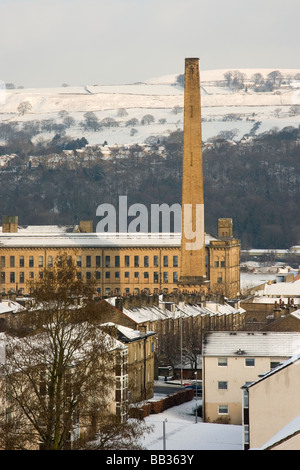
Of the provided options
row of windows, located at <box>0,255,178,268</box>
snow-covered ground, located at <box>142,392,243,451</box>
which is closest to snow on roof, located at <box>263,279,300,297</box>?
row of windows, located at <box>0,255,178,268</box>

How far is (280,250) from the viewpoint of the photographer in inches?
7141

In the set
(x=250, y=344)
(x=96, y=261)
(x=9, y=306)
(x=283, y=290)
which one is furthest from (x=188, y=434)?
(x=96, y=261)

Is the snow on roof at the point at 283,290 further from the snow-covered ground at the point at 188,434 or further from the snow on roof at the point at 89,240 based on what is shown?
the snow-covered ground at the point at 188,434

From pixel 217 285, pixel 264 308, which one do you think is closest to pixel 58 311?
pixel 264 308

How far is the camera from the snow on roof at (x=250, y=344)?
56.7m

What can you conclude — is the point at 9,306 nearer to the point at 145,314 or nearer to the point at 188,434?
the point at 145,314

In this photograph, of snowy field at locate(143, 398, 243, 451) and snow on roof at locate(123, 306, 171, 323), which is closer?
snowy field at locate(143, 398, 243, 451)

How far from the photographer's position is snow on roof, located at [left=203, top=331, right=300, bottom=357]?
56.7 meters

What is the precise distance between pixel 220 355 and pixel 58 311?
19.6 m

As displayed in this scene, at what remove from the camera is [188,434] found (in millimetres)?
50125

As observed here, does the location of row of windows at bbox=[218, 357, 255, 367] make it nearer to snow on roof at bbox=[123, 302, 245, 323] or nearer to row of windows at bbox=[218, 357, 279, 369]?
row of windows at bbox=[218, 357, 279, 369]

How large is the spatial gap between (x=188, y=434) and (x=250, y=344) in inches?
320

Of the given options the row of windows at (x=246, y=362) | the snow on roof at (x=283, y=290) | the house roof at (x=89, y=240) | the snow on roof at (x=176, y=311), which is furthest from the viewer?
the house roof at (x=89, y=240)

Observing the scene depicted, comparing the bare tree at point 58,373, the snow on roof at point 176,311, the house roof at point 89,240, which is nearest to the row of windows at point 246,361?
the snow on roof at point 176,311
